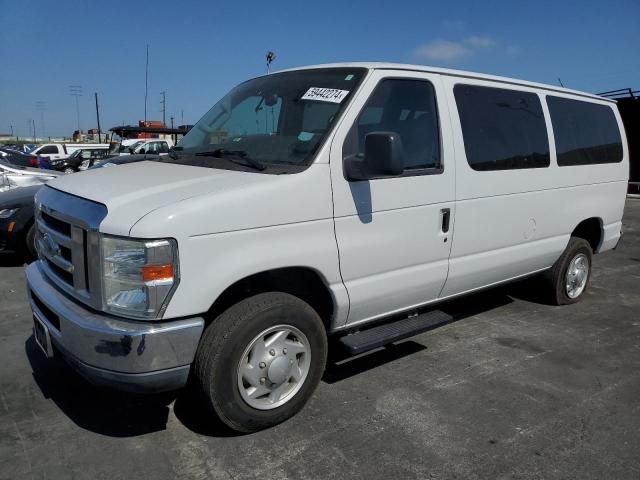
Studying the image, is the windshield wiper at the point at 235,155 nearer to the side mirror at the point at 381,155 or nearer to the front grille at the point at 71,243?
the side mirror at the point at 381,155

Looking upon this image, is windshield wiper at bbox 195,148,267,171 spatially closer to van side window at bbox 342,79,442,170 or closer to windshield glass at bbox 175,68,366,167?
windshield glass at bbox 175,68,366,167

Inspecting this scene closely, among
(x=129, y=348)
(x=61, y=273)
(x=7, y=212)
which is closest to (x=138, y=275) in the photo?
(x=129, y=348)

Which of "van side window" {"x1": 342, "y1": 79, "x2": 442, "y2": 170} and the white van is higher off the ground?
"van side window" {"x1": 342, "y1": 79, "x2": 442, "y2": 170}

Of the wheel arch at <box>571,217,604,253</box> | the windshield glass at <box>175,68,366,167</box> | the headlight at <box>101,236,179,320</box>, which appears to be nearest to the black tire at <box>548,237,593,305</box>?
the wheel arch at <box>571,217,604,253</box>

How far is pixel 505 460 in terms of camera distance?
9.34 ft

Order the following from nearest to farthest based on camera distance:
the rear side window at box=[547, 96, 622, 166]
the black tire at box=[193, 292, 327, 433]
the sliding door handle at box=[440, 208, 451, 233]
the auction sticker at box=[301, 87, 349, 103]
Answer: the black tire at box=[193, 292, 327, 433] < the auction sticker at box=[301, 87, 349, 103] < the sliding door handle at box=[440, 208, 451, 233] < the rear side window at box=[547, 96, 622, 166]

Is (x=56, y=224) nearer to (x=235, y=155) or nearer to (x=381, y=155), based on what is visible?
(x=235, y=155)

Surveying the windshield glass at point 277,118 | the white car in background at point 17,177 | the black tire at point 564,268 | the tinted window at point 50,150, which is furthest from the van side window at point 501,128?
the tinted window at point 50,150

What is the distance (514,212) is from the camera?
432 centimetres

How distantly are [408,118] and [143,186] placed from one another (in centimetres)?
182

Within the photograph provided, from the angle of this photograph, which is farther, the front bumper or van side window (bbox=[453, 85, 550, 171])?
van side window (bbox=[453, 85, 550, 171])

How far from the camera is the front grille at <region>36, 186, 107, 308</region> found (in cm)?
262

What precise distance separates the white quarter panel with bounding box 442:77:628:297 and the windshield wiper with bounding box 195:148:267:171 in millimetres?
1520

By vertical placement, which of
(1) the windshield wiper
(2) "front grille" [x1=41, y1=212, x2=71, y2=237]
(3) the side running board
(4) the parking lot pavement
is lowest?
(4) the parking lot pavement
